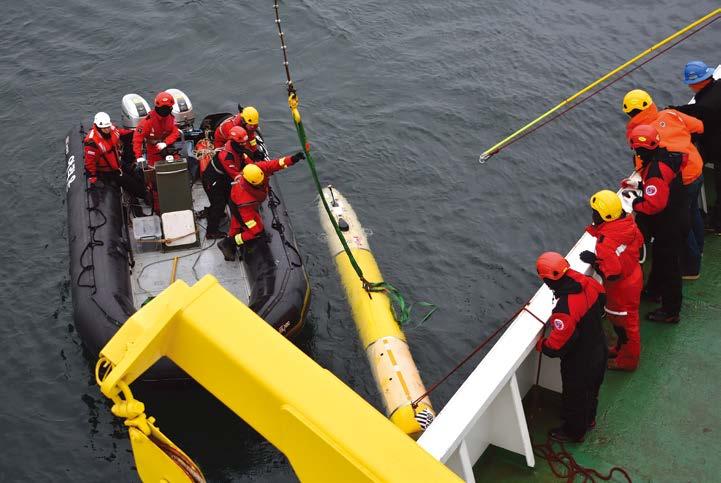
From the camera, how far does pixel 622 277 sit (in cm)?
515

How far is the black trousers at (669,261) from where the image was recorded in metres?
5.69

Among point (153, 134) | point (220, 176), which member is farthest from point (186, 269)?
point (153, 134)

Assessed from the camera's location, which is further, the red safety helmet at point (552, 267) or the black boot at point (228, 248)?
the black boot at point (228, 248)

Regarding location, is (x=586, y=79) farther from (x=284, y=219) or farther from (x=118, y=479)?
(x=118, y=479)

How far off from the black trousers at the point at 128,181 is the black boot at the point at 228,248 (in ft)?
4.40

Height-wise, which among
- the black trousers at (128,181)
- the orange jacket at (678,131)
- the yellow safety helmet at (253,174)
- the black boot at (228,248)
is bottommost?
the black boot at (228,248)

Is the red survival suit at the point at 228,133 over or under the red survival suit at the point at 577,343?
under

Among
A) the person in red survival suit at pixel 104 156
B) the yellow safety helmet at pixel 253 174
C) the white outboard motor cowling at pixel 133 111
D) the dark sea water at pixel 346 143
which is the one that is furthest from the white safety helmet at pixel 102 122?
the dark sea water at pixel 346 143

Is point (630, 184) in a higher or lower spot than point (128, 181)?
higher

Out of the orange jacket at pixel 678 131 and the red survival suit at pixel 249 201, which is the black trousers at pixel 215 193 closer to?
the red survival suit at pixel 249 201

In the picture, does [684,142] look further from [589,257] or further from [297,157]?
[297,157]

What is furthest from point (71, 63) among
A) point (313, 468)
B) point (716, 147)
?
point (313, 468)

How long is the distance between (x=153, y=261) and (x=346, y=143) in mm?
4339

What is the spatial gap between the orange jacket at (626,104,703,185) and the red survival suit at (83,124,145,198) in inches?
214
